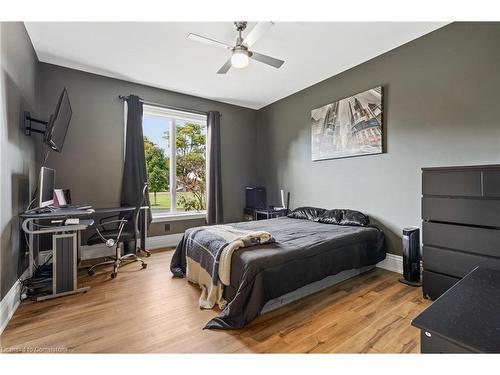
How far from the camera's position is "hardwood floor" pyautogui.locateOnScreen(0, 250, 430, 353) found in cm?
162

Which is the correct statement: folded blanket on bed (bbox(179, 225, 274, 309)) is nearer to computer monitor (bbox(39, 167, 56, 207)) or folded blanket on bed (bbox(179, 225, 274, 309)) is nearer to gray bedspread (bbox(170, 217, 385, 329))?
gray bedspread (bbox(170, 217, 385, 329))

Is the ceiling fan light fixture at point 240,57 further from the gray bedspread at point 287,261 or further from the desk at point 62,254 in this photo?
the desk at point 62,254

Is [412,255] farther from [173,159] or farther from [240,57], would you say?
[173,159]

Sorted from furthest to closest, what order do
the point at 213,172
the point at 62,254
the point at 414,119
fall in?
the point at 213,172 < the point at 414,119 < the point at 62,254

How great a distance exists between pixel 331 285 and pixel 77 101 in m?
4.19

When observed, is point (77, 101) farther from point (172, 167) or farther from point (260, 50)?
point (260, 50)

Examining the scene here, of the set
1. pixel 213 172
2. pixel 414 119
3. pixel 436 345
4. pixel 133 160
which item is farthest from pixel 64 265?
pixel 414 119

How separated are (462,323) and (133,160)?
4.05m

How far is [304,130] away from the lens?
4219mm

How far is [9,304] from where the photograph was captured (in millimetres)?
1990

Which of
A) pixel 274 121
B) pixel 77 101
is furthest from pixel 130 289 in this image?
pixel 274 121

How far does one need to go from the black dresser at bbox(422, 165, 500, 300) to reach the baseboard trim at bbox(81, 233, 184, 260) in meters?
3.66

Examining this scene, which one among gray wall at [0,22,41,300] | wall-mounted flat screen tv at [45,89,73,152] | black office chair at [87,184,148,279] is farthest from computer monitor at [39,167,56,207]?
black office chair at [87,184,148,279]

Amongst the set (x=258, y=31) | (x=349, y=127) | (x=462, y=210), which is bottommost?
(x=462, y=210)
